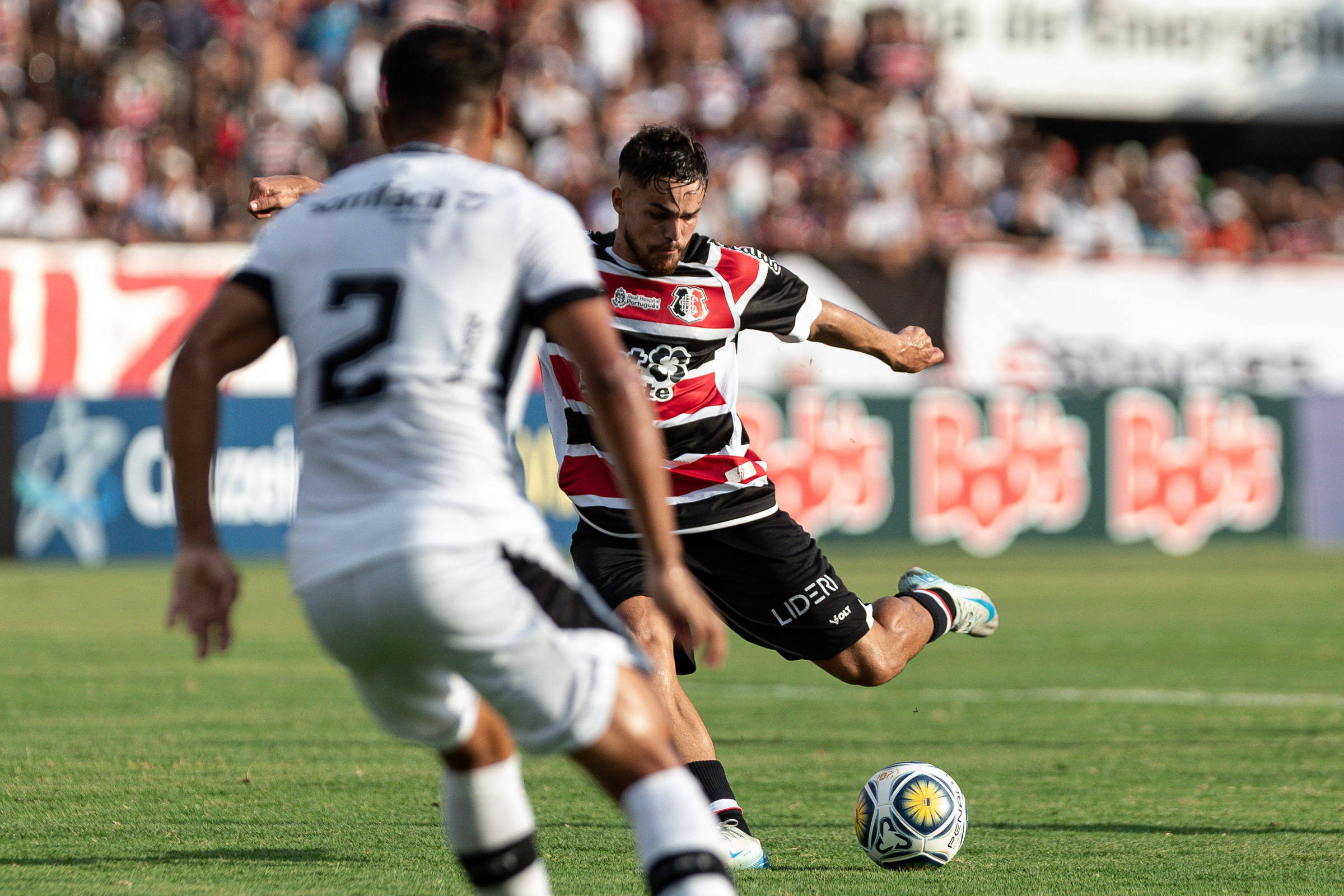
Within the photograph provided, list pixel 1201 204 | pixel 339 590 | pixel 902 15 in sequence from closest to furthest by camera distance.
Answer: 1. pixel 339 590
2. pixel 902 15
3. pixel 1201 204

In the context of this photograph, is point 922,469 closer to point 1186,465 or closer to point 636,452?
point 1186,465

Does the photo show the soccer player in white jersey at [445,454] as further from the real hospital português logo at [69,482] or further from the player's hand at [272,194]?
the real hospital português logo at [69,482]

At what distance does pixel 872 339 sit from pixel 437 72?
9.22 ft

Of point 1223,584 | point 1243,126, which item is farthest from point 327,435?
point 1243,126

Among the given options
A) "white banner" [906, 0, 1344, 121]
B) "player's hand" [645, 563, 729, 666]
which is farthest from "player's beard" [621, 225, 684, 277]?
"white banner" [906, 0, 1344, 121]

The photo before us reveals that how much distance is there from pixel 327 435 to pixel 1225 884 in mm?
3064

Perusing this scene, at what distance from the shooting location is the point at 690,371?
5.90 metres

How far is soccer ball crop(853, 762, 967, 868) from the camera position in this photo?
5465 millimetres

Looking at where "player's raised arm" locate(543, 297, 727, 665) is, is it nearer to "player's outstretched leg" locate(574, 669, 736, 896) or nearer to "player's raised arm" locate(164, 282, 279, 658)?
"player's outstretched leg" locate(574, 669, 736, 896)

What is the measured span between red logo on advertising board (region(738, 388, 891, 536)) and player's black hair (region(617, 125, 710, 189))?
13.5 meters

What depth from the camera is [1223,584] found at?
17.1 metres

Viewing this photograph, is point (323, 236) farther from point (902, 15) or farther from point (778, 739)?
point (902, 15)

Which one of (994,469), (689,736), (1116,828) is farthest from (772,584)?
(994,469)

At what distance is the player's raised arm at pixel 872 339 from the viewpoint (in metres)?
6.04
